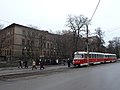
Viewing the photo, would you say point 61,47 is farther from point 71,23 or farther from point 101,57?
point 101,57

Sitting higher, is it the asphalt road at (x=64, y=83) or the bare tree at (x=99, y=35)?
the bare tree at (x=99, y=35)

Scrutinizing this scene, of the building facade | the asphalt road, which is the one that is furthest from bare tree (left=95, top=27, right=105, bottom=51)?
the asphalt road

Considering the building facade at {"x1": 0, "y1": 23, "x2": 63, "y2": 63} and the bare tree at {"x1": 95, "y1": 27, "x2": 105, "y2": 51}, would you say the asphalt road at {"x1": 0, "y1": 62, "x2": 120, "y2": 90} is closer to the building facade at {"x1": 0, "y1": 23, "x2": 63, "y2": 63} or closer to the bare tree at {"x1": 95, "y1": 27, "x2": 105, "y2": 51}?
the building facade at {"x1": 0, "y1": 23, "x2": 63, "y2": 63}

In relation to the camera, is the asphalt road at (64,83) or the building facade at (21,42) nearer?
the asphalt road at (64,83)

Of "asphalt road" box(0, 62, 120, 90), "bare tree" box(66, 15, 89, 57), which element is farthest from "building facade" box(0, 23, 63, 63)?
"asphalt road" box(0, 62, 120, 90)

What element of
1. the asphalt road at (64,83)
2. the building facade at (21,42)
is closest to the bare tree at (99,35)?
the building facade at (21,42)

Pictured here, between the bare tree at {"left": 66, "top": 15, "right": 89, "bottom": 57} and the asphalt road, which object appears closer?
the asphalt road

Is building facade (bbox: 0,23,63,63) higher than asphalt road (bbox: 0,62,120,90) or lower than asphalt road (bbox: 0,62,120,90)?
higher

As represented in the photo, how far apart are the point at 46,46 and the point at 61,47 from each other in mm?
17280

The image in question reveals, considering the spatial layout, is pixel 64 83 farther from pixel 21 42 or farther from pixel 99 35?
pixel 99 35

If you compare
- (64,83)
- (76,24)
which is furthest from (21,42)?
(64,83)

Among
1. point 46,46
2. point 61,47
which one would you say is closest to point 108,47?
point 46,46

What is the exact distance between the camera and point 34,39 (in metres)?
71.8

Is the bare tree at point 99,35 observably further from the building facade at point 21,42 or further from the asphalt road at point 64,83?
the asphalt road at point 64,83
